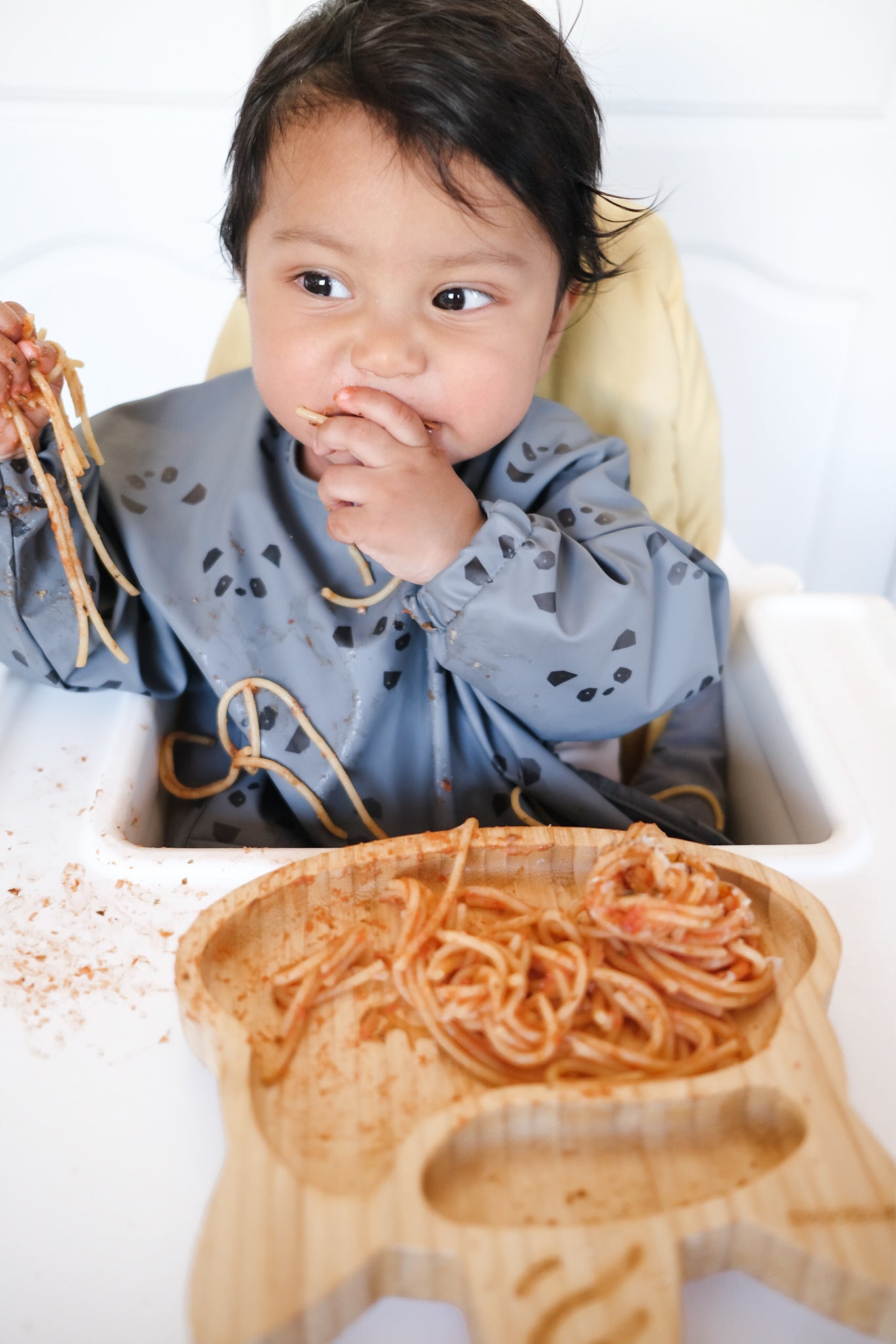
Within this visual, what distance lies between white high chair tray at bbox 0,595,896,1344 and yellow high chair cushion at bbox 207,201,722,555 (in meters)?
0.20

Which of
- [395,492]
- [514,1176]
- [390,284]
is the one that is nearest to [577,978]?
[514,1176]

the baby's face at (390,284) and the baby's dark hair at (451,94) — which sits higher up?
the baby's dark hair at (451,94)

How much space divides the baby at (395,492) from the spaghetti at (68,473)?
14 mm

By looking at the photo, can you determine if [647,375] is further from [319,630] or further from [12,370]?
[12,370]

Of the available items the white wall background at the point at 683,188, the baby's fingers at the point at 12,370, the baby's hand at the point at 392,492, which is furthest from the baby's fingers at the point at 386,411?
the white wall background at the point at 683,188

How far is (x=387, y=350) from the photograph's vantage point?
0.82 m

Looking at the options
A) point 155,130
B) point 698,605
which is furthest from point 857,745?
point 155,130

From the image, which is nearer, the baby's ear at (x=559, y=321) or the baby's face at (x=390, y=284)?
the baby's face at (x=390, y=284)

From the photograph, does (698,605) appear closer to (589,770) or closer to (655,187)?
(589,770)

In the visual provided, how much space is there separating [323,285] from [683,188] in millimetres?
994

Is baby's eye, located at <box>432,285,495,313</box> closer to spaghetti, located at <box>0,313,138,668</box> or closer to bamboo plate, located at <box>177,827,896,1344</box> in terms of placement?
spaghetti, located at <box>0,313,138,668</box>

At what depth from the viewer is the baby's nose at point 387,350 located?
0.83 metres

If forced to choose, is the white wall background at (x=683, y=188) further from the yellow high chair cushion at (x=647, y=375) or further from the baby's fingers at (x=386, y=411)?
the baby's fingers at (x=386, y=411)

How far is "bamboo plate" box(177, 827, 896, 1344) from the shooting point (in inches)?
19.4
